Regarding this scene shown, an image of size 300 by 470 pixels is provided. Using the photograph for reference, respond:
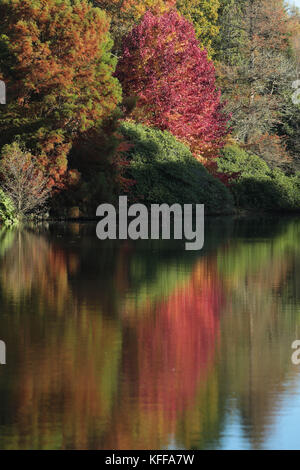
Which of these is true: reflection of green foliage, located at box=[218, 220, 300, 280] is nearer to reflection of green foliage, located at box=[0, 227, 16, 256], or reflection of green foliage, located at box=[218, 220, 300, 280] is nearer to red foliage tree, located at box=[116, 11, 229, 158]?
reflection of green foliage, located at box=[0, 227, 16, 256]

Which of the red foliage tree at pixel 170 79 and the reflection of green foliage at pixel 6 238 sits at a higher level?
the red foliage tree at pixel 170 79

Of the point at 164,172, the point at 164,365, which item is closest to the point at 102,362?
the point at 164,365

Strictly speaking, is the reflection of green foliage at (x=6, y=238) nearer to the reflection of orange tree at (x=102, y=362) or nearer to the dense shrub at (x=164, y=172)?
the reflection of orange tree at (x=102, y=362)

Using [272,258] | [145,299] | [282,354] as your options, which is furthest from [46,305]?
[272,258]

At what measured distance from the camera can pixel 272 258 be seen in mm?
23078

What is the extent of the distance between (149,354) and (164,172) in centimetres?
3163

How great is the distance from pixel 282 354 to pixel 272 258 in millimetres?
12345

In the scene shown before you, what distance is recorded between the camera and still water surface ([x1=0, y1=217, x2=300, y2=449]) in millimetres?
7676

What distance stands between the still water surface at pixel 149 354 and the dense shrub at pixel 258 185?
2761cm

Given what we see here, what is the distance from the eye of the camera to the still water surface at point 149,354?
768 centimetres

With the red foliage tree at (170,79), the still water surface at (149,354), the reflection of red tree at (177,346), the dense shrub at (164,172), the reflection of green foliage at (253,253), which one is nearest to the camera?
the still water surface at (149,354)

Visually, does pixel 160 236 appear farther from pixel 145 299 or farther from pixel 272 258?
pixel 145 299

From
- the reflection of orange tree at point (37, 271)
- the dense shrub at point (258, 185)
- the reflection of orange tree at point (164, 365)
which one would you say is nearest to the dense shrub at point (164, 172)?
the dense shrub at point (258, 185)

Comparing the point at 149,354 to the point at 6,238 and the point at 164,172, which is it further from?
the point at 164,172
